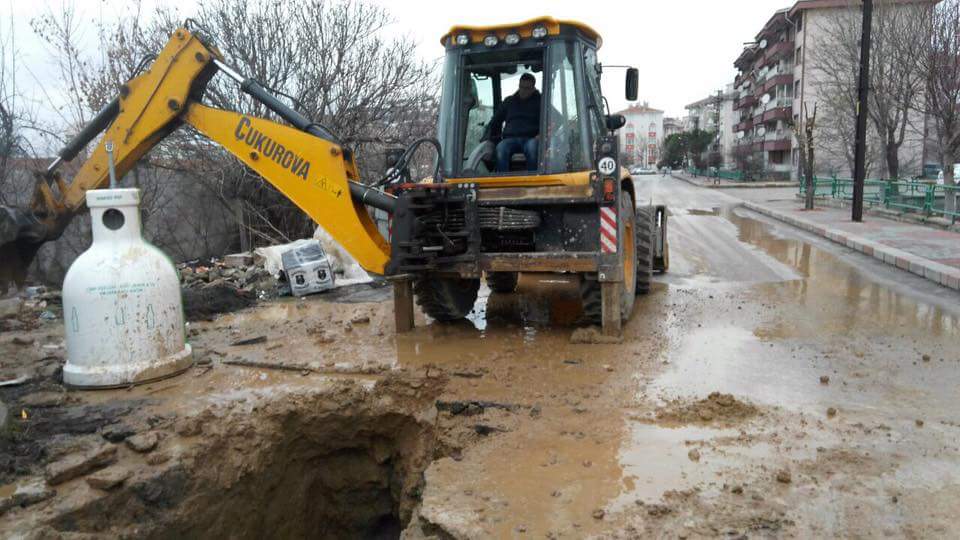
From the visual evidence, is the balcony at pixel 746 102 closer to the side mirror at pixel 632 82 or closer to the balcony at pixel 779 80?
the balcony at pixel 779 80

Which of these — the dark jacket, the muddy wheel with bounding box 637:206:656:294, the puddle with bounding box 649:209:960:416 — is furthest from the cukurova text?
the muddy wheel with bounding box 637:206:656:294

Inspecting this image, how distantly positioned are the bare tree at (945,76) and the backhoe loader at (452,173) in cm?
1650

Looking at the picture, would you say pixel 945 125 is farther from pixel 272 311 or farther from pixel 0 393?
pixel 0 393

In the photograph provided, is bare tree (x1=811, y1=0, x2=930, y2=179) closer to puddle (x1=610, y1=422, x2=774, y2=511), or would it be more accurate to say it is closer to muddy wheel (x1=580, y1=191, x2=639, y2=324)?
muddy wheel (x1=580, y1=191, x2=639, y2=324)

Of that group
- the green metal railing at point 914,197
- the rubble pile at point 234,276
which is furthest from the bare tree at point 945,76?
the rubble pile at point 234,276

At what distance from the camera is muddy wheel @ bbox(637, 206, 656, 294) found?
8656 millimetres

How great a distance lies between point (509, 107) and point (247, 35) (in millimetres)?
8198

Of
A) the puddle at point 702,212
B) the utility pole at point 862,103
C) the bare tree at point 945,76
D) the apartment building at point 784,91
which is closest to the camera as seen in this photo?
the utility pole at point 862,103

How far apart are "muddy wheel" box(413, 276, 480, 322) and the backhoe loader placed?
15 mm

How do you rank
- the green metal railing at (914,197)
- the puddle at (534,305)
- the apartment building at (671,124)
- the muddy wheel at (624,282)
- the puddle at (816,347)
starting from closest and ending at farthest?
1. the puddle at (816,347)
2. the muddy wheel at (624,282)
3. the puddle at (534,305)
4. the green metal railing at (914,197)
5. the apartment building at (671,124)

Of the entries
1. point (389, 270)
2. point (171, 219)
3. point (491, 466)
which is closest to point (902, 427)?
point (491, 466)

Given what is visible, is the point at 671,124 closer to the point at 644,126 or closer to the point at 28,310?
the point at 644,126

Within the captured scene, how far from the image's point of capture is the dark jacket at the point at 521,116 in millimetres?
7086

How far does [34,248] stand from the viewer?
7.36m
